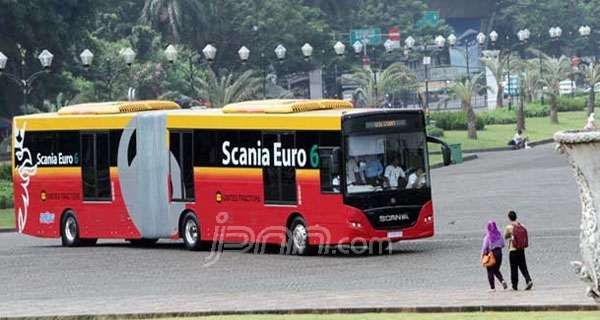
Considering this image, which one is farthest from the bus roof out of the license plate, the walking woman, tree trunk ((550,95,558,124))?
tree trunk ((550,95,558,124))

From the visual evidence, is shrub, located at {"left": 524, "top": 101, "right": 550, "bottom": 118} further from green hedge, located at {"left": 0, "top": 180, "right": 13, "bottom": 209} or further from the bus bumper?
the bus bumper

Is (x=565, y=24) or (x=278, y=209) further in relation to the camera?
(x=565, y=24)

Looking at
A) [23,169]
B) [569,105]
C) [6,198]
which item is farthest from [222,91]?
[23,169]

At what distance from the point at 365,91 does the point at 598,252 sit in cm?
7457

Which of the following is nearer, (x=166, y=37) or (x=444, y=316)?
(x=444, y=316)

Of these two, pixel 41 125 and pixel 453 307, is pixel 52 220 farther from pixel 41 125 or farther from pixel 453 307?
pixel 453 307

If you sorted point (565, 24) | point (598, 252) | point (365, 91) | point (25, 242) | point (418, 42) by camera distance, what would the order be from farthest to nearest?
point (565, 24)
point (418, 42)
point (365, 91)
point (25, 242)
point (598, 252)

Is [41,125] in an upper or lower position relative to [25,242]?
upper

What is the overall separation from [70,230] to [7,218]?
13.9 m

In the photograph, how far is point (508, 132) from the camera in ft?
303

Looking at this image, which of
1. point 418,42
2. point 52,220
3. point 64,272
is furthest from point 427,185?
point 418,42

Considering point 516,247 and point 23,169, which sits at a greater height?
point 23,169

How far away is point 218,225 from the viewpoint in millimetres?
37469

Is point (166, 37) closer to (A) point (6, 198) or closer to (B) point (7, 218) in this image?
(A) point (6, 198)
